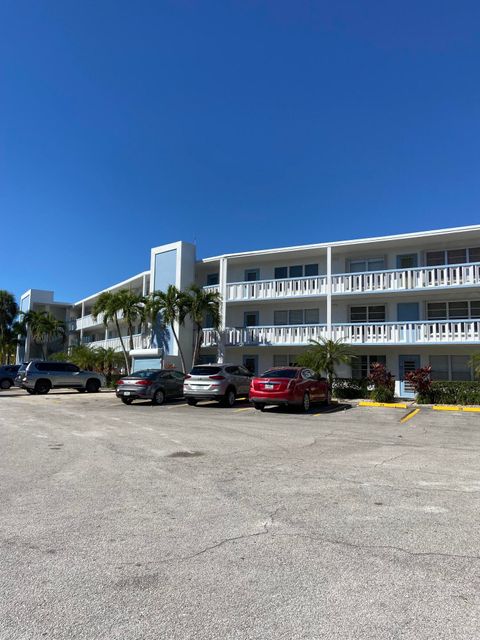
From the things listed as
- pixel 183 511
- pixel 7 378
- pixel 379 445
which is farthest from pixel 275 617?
pixel 7 378

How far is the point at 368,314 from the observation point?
1086 inches

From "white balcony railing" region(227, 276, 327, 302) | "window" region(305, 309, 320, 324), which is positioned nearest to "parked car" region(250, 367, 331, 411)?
"white balcony railing" region(227, 276, 327, 302)

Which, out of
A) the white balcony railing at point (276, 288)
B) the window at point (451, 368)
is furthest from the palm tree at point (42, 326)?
the window at point (451, 368)

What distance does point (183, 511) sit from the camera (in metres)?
5.76

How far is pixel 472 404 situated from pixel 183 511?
1736 centimetres

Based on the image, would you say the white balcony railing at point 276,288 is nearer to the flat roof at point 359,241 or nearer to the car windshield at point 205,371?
the flat roof at point 359,241

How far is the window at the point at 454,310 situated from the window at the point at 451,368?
2091 millimetres

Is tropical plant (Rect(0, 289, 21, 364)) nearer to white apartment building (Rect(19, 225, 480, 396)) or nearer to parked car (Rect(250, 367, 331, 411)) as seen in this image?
white apartment building (Rect(19, 225, 480, 396))

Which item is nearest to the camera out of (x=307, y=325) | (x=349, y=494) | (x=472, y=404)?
(x=349, y=494)

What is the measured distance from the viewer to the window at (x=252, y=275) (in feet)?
102

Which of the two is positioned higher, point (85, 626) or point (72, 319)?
point (72, 319)

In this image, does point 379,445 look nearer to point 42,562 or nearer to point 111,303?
point 42,562

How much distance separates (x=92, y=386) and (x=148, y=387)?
11414mm

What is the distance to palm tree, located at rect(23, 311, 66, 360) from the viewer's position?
167ft
